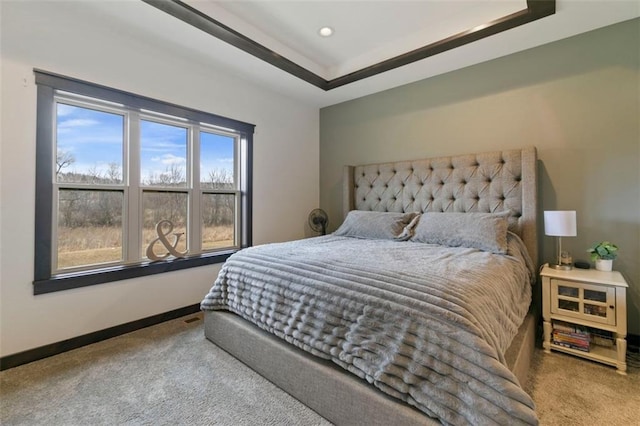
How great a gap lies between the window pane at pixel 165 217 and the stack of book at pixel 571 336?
3.25m

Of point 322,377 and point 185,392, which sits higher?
point 322,377

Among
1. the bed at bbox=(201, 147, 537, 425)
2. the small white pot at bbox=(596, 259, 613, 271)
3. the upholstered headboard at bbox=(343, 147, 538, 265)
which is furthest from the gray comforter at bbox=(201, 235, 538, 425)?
the upholstered headboard at bbox=(343, 147, 538, 265)

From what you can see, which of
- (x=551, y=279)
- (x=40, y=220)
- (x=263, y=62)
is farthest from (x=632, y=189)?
(x=40, y=220)

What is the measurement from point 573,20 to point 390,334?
2.76 metres

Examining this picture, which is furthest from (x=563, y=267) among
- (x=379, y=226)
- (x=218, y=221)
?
(x=218, y=221)

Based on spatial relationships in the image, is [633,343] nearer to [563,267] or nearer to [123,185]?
[563,267]

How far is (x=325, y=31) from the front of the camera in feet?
8.47

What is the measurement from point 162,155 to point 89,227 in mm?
876

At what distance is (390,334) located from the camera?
3.91 feet

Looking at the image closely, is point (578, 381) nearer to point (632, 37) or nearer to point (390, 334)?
point (390, 334)

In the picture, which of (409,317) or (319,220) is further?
(319,220)

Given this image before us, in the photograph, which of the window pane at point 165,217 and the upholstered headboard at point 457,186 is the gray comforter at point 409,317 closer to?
the upholstered headboard at point 457,186

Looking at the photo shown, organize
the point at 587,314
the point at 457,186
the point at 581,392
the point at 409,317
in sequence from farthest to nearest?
the point at 457,186 < the point at 587,314 < the point at 581,392 < the point at 409,317

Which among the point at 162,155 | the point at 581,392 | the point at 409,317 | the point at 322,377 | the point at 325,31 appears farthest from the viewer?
the point at 162,155
